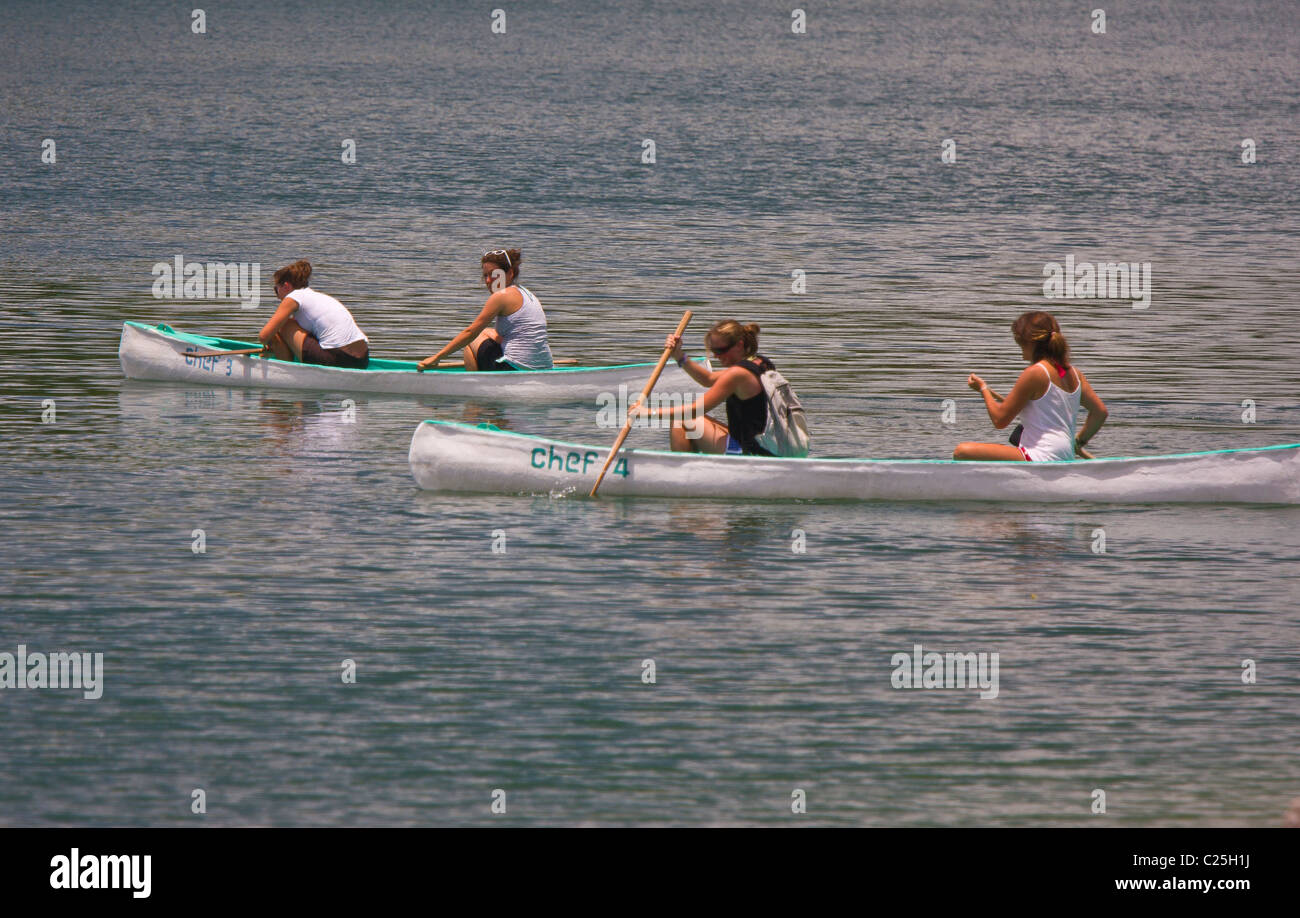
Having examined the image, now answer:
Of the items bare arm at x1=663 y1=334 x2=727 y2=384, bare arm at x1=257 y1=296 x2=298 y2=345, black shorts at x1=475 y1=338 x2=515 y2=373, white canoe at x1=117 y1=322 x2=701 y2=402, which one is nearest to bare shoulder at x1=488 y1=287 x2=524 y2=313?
black shorts at x1=475 y1=338 x2=515 y2=373

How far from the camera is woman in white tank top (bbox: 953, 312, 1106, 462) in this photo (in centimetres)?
1557

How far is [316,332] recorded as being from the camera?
2136 centimetres

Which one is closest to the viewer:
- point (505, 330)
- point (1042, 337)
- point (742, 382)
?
point (1042, 337)

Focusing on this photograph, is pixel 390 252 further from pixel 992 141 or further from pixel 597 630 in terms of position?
pixel 992 141

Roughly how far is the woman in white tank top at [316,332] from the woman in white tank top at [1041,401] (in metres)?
7.83

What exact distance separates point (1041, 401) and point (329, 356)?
28.7 ft

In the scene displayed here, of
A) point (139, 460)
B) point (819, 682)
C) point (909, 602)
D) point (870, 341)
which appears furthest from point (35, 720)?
point (870, 341)

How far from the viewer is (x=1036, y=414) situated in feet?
52.1

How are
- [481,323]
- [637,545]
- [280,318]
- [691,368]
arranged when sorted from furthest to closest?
[280,318], [481,323], [691,368], [637,545]

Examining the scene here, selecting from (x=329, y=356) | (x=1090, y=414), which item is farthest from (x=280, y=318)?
(x=1090, y=414)

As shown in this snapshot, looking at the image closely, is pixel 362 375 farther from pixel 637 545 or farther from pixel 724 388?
pixel 637 545

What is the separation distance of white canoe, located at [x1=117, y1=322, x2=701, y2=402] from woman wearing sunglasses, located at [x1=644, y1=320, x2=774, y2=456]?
4.50 metres

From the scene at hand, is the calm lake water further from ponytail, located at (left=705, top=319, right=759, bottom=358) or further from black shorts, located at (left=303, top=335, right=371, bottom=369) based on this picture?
ponytail, located at (left=705, top=319, right=759, bottom=358)

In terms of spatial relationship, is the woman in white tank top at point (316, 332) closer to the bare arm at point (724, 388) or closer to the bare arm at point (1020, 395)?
the bare arm at point (724, 388)
